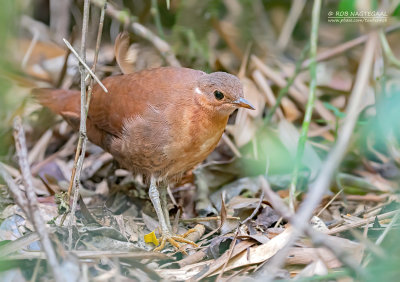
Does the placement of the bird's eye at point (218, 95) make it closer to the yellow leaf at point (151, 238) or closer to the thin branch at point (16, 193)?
the yellow leaf at point (151, 238)

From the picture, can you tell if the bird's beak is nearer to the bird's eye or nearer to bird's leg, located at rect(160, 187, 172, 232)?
the bird's eye

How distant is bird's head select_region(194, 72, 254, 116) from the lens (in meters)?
3.70

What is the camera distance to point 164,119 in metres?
3.68

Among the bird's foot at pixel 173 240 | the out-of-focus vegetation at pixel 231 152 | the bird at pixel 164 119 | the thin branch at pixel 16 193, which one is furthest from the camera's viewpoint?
the bird at pixel 164 119

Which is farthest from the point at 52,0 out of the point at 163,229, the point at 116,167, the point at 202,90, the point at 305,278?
the point at 305,278

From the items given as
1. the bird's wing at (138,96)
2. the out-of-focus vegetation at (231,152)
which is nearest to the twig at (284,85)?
the out-of-focus vegetation at (231,152)

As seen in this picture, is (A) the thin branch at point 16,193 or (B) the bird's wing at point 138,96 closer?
(A) the thin branch at point 16,193

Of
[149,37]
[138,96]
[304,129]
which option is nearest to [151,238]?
[138,96]

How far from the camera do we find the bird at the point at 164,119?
368 cm

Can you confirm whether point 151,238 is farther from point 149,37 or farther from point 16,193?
point 149,37

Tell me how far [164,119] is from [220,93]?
433mm

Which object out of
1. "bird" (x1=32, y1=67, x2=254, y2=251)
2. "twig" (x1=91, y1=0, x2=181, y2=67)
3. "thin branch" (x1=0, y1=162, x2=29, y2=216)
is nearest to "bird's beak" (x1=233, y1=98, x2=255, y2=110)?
"bird" (x1=32, y1=67, x2=254, y2=251)

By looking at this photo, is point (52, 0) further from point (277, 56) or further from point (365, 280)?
point (365, 280)

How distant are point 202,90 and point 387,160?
1916mm
